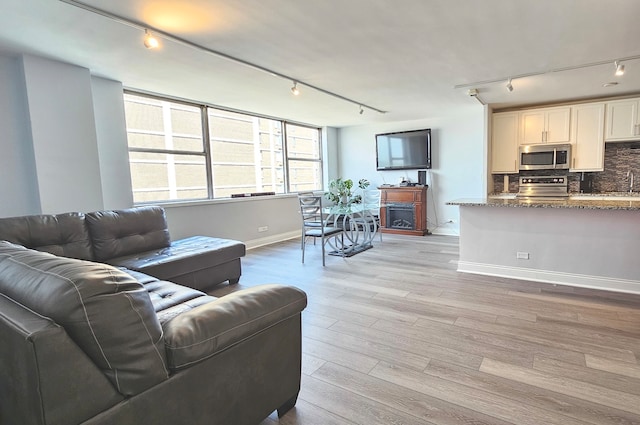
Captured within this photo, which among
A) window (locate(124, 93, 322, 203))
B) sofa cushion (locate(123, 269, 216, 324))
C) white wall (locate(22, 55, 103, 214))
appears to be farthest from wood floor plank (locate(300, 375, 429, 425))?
window (locate(124, 93, 322, 203))

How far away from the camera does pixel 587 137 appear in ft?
16.7

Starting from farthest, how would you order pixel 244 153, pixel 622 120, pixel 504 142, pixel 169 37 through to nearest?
1. pixel 244 153
2. pixel 504 142
3. pixel 622 120
4. pixel 169 37

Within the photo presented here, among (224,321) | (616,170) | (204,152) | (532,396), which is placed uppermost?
(204,152)

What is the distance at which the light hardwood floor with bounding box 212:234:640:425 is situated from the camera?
1.75 metres

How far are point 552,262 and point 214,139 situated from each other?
4752 mm

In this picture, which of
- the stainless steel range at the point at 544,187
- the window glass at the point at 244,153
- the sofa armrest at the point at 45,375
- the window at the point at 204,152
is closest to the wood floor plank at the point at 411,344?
the sofa armrest at the point at 45,375

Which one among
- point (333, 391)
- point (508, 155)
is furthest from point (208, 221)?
point (508, 155)

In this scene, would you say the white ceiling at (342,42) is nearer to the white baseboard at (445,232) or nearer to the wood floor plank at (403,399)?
the wood floor plank at (403,399)

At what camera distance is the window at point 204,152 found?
4469 millimetres

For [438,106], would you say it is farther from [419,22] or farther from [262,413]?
[262,413]

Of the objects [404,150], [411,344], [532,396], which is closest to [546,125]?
[404,150]

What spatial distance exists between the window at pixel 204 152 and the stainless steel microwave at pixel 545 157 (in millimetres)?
4083

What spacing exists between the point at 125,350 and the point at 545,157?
610 cm

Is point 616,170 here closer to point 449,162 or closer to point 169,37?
point 449,162
